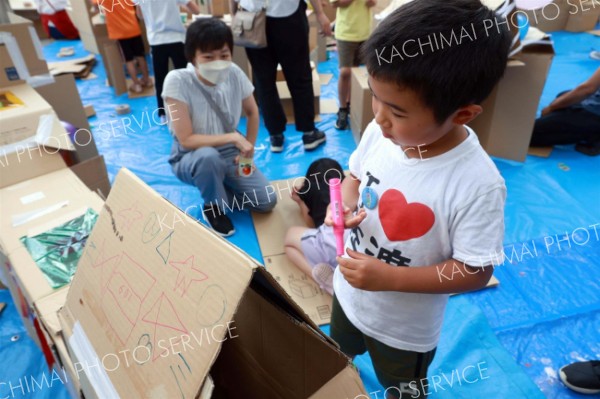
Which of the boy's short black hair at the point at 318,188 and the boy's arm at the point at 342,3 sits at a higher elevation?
the boy's arm at the point at 342,3

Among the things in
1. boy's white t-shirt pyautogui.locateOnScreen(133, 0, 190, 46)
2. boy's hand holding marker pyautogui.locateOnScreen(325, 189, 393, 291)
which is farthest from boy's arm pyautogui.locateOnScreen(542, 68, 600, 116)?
boy's white t-shirt pyautogui.locateOnScreen(133, 0, 190, 46)

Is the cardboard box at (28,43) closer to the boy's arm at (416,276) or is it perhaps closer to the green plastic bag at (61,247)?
the green plastic bag at (61,247)

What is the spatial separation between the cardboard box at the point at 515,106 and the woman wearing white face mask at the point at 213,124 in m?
1.17

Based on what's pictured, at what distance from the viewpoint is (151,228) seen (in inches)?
25.2

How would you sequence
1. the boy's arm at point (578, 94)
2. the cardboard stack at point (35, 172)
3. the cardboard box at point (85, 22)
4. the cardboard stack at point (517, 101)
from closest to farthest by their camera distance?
the cardboard stack at point (35, 172) < the cardboard stack at point (517, 101) < the boy's arm at point (578, 94) < the cardboard box at point (85, 22)

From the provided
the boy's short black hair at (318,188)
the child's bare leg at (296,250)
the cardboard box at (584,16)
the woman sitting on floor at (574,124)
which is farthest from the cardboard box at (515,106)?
the cardboard box at (584,16)

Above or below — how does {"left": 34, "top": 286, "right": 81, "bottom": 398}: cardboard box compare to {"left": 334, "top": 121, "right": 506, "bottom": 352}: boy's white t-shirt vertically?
below

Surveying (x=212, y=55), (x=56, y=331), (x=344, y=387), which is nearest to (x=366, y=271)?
(x=344, y=387)

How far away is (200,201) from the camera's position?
1945 mm

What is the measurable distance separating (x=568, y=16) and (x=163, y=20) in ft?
12.8

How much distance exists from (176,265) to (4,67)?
1.60 m

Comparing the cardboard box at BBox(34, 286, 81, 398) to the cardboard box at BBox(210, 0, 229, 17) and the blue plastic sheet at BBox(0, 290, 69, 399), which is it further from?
the cardboard box at BBox(210, 0, 229, 17)

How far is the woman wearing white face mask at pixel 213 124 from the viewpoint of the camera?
1557 millimetres

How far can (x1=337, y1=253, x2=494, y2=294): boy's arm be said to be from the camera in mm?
655
